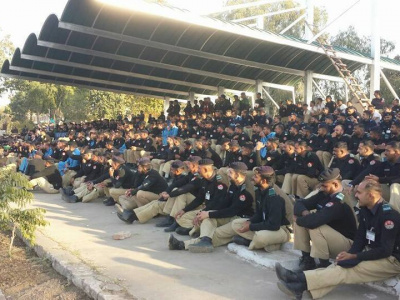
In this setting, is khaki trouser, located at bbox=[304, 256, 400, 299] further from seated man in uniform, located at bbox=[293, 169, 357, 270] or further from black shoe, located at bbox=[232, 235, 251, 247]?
black shoe, located at bbox=[232, 235, 251, 247]

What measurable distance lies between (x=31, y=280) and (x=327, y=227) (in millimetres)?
3678

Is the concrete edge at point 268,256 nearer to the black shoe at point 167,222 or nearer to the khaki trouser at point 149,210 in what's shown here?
the black shoe at point 167,222

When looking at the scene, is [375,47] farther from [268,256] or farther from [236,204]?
[268,256]

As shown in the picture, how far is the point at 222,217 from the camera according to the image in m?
6.33

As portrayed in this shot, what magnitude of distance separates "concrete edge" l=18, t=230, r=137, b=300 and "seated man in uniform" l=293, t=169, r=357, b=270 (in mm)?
1969

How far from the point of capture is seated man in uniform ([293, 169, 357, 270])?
4.51m

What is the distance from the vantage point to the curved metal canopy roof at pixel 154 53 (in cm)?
1395

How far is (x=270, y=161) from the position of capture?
9.55m

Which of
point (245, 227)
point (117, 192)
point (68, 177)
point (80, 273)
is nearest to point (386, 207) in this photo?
point (245, 227)

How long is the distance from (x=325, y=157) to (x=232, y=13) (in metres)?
25.6

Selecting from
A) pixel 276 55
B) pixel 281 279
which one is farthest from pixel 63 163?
pixel 281 279

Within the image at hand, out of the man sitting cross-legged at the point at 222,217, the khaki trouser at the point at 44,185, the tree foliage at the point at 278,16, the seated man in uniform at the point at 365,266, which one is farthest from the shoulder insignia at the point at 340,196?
the tree foliage at the point at 278,16

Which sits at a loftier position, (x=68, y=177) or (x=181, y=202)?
A: (x=181, y=202)

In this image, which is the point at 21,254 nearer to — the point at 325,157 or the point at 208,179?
the point at 208,179
